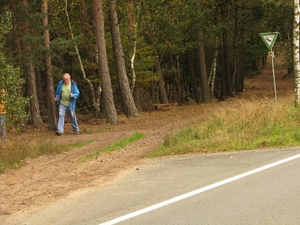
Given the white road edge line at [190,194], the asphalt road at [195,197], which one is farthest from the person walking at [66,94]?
the white road edge line at [190,194]

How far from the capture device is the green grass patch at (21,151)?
12.3 metres

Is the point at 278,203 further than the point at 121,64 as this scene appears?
No

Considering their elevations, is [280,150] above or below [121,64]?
below

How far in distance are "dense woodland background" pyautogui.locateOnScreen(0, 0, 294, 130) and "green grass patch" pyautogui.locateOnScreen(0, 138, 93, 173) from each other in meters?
0.78

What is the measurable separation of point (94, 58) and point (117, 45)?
330 inches

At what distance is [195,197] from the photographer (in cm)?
788

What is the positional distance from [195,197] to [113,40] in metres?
17.8

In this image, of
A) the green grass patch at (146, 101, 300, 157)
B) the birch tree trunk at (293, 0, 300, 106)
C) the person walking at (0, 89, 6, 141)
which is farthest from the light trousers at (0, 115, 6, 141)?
the birch tree trunk at (293, 0, 300, 106)

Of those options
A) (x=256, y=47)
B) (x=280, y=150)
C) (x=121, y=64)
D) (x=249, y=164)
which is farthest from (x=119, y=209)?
(x=256, y=47)

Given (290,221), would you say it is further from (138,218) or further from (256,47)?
(256,47)

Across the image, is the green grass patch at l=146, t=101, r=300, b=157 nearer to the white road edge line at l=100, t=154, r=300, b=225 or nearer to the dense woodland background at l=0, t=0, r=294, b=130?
the white road edge line at l=100, t=154, r=300, b=225

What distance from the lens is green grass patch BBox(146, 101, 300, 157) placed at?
12.6m

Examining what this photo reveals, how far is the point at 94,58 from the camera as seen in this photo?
109ft

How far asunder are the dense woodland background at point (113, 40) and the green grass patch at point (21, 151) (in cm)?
78
